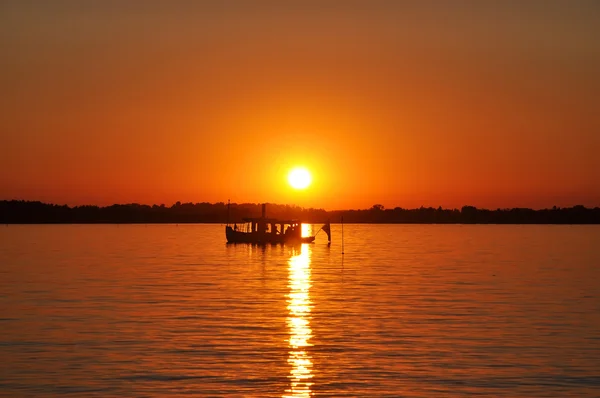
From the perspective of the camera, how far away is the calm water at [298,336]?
2520cm

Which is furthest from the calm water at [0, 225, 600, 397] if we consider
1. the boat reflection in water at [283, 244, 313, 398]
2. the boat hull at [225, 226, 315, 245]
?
the boat hull at [225, 226, 315, 245]

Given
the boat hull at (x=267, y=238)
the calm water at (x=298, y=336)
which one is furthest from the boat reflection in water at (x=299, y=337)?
the boat hull at (x=267, y=238)

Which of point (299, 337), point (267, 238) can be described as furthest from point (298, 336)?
point (267, 238)

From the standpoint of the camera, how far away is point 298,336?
33.9 metres

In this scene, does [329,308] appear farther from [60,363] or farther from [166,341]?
[60,363]

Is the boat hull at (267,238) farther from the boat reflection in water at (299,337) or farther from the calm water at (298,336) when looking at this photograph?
the boat reflection in water at (299,337)

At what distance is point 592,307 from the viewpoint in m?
→ 45.8

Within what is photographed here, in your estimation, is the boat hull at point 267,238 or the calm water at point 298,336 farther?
the boat hull at point 267,238

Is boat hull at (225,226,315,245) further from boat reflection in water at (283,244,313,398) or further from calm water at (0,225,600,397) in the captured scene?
boat reflection in water at (283,244,313,398)

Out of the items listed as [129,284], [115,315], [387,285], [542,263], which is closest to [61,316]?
[115,315]

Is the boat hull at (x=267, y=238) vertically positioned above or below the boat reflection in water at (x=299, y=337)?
above

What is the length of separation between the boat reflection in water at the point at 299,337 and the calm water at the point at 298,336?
Answer: 63mm

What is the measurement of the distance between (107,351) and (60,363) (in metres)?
2.42

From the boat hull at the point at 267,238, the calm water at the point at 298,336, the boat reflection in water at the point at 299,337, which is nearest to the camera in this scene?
the boat reflection in water at the point at 299,337
